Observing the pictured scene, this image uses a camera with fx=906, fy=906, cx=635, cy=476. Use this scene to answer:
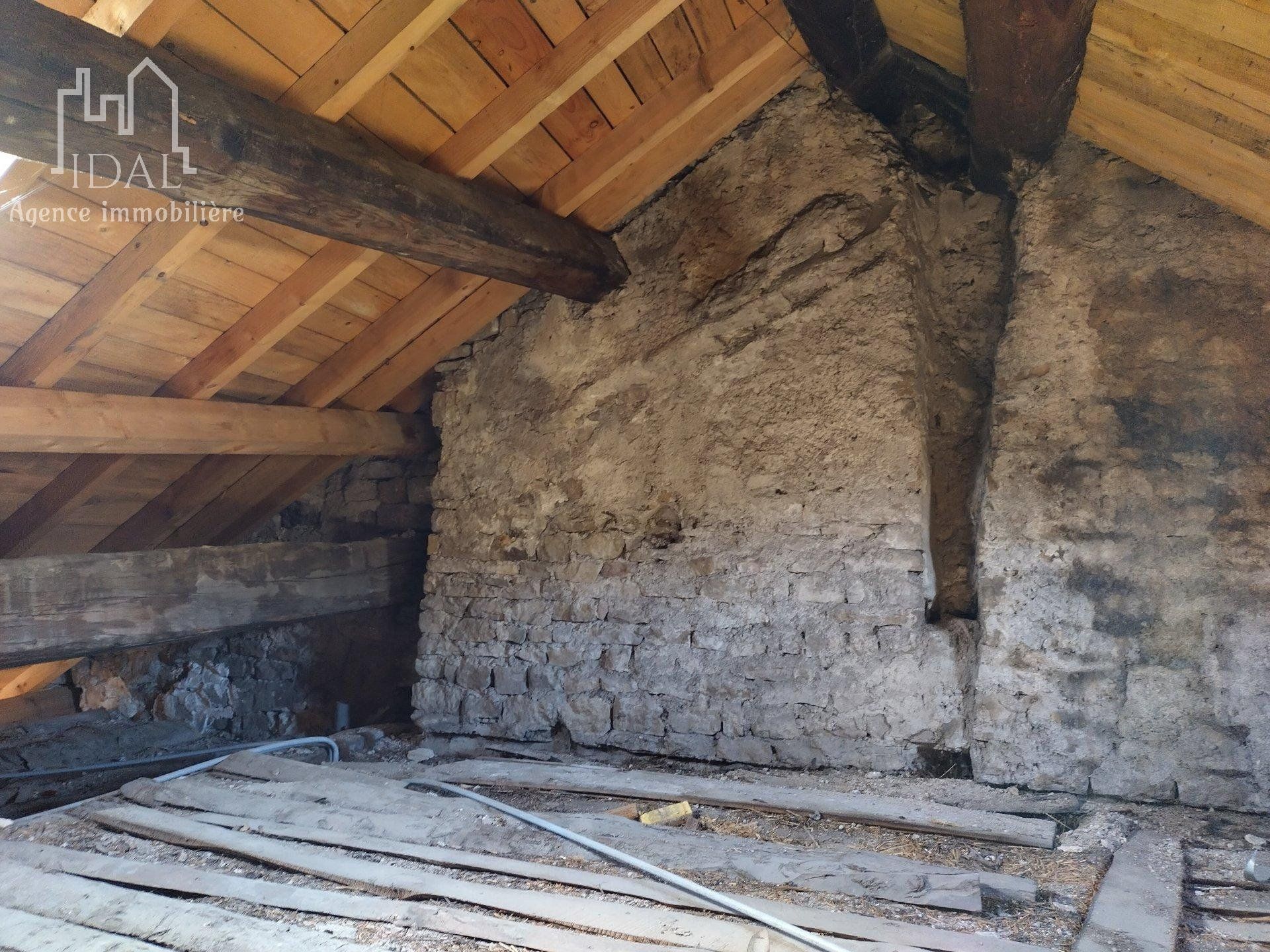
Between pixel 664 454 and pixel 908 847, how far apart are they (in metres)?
1.64

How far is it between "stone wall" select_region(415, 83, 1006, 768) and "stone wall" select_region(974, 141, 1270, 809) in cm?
27

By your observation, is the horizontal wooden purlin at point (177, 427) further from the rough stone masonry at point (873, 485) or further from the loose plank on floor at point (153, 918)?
the loose plank on floor at point (153, 918)

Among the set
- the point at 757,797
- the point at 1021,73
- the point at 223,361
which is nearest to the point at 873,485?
the point at 757,797

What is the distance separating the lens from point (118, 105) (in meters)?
Result: 1.89

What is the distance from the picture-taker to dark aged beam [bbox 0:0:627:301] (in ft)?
5.90

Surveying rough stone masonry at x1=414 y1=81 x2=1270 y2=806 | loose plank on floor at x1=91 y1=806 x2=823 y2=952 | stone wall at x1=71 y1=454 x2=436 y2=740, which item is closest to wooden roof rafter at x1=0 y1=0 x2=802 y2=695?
rough stone masonry at x1=414 y1=81 x2=1270 y2=806

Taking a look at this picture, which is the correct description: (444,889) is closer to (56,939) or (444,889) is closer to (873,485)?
(56,939)

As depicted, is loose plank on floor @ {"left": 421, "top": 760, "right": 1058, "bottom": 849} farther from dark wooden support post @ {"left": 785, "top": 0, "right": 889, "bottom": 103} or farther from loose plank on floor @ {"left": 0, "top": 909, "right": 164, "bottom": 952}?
dark wooden support post @ {"left": 785, "top": 0, "right": 889, "bottom": 103}

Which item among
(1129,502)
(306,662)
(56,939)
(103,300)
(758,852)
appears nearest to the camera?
(56,939)

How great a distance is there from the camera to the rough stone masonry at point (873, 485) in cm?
267

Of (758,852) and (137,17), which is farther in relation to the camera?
(758,852)

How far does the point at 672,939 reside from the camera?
5.67 feet

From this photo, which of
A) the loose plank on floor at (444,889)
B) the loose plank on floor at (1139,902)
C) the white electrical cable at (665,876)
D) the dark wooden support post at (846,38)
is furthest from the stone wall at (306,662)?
the loose plank on floor at (1139,902)

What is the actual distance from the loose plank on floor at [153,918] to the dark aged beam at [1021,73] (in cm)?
242
